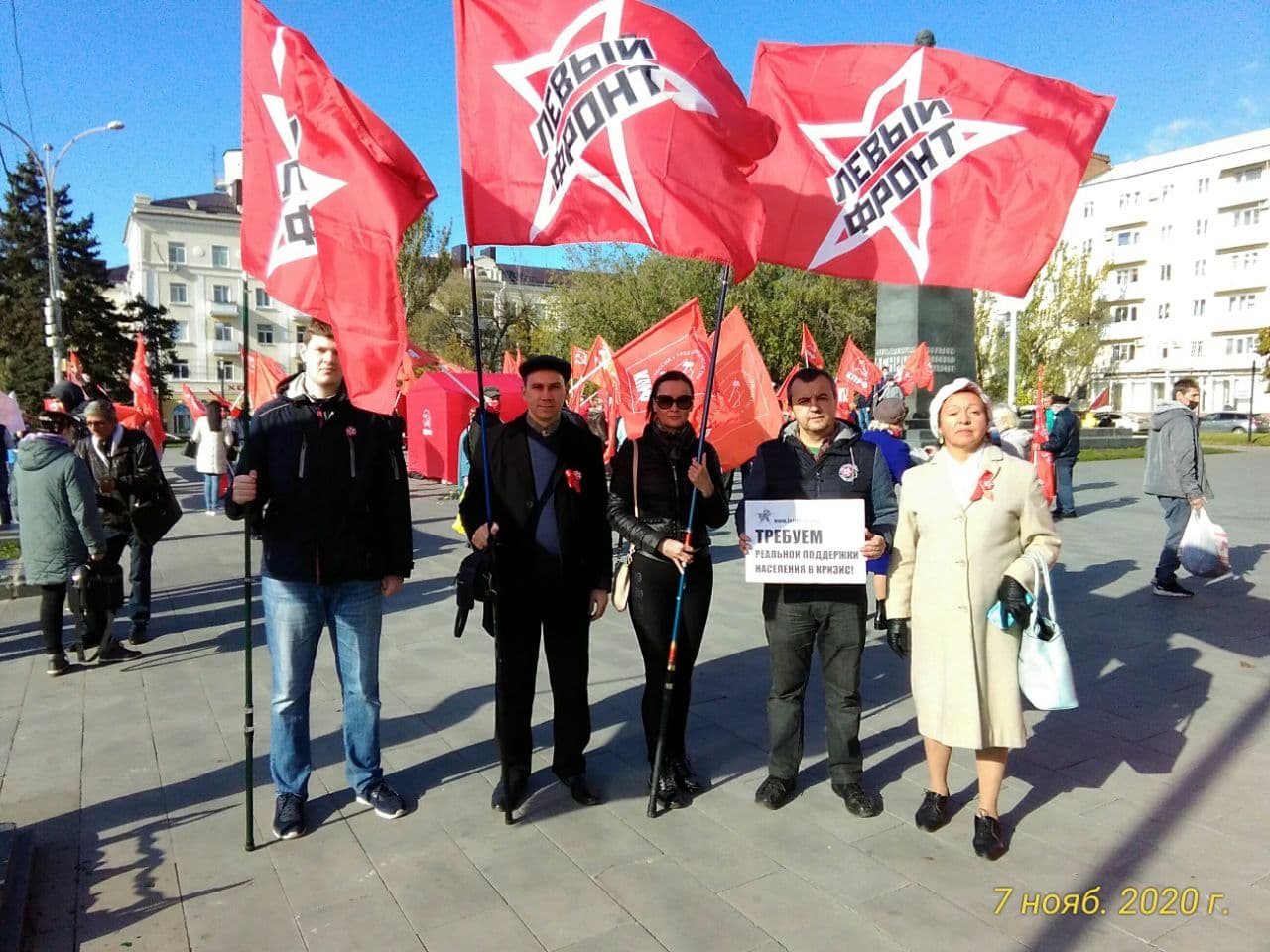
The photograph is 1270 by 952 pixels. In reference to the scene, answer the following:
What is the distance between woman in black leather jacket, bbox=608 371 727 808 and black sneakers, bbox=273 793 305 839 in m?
1.57

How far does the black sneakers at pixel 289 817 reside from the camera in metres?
3.83

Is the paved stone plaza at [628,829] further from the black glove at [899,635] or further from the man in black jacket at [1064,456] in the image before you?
the man in black jacket at [1064,456]

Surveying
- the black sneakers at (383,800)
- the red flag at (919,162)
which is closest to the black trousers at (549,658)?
the black sneakers at (383,800)

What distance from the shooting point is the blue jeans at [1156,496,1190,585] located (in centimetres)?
817

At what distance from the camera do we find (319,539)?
3801 mm

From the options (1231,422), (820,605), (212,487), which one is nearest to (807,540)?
(820,605)

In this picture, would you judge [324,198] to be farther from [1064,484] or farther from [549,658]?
[1064,484]

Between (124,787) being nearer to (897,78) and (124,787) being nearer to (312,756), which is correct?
(312,756)

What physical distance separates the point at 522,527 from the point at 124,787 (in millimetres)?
2423

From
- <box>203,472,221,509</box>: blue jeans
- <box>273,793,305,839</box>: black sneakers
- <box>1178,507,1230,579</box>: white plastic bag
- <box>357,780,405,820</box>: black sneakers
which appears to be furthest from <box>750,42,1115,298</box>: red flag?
<box>203,472,221,509</box>: blue jeans

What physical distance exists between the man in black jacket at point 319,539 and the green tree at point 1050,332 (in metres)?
40.2

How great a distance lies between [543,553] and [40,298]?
5614 centimetres

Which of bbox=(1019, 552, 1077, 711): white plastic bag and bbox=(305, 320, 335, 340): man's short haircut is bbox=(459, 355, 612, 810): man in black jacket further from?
bbox=(1019, 552, 1077, 711): white plastic bag

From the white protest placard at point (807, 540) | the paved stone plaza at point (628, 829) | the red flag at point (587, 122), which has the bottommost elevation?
the paved stone plaza at point (628, 829)
